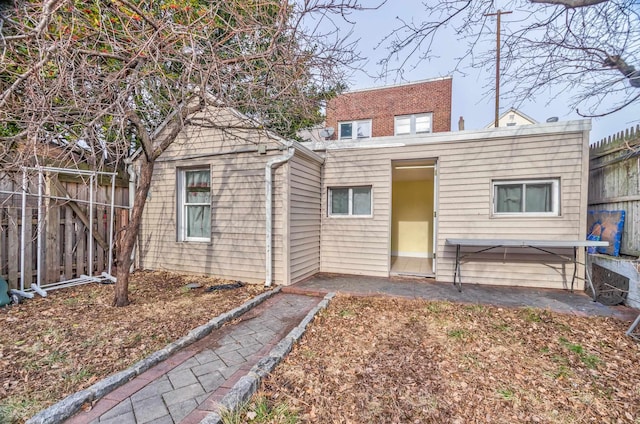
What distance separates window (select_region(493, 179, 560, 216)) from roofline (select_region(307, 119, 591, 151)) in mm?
937

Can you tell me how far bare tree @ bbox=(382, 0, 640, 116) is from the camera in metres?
4.07

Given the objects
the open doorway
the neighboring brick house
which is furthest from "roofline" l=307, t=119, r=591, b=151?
the neighboring brick house

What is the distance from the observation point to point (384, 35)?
4406mm

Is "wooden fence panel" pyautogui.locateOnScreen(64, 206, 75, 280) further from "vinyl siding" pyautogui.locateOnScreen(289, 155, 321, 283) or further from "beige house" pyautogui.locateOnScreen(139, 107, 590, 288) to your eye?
"vinyl siding" pyautogui.locateOnScreen(289, 155, 321, 283)

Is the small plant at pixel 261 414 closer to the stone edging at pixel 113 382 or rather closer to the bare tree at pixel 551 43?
the stone edging at pixel 113 382

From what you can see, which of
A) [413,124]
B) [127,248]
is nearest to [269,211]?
[127,248]

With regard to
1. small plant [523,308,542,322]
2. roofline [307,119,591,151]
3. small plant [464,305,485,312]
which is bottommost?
small plant [464,305,485,312]

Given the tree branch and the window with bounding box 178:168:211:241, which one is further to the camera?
the window with bounding box 178:168:211:241

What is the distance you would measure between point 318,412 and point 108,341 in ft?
8.29

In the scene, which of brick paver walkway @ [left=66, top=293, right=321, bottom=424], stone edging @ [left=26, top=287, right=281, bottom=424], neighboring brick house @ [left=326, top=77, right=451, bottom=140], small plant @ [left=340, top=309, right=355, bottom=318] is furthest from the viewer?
neighboring brick house @ [left=326, top=77, right=451, bottom=140]

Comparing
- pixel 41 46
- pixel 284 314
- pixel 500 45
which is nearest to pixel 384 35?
pixel 500 45

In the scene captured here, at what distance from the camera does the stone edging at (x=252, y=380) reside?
2035 millimetres

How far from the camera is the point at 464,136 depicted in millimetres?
5762

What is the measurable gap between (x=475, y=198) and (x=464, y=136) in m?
1.29
